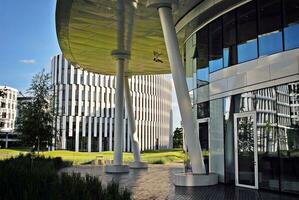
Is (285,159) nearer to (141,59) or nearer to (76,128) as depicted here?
(141,59)

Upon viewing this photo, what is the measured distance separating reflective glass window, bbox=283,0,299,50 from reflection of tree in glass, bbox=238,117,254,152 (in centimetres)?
308

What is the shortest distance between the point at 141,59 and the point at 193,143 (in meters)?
13.6

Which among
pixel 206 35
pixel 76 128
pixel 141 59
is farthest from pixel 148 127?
pixel 206 35

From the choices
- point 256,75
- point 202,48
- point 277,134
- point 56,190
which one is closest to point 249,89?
point 256,75

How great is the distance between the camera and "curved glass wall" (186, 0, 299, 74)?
12.2m

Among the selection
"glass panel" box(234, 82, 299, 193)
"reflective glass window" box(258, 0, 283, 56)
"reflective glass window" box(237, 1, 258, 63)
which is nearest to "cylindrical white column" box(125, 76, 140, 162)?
"reflective glass window" box(237, 1, 258, 63)

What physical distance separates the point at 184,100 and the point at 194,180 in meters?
3.03

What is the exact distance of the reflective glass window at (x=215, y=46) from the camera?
15.4 meters

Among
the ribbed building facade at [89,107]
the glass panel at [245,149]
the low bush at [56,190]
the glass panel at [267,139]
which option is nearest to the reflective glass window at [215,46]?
the glass panel at [245,149]

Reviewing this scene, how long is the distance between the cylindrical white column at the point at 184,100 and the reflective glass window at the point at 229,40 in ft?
6.66

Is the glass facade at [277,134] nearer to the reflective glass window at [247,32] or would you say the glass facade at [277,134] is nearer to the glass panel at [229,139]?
the glass panel at [229,139]

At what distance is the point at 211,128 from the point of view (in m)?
15.8

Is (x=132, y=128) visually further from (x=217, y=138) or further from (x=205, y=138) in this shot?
(x=217, y=138)

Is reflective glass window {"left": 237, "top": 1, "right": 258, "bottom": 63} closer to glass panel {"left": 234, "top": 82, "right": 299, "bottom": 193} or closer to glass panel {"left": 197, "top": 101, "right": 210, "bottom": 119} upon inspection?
glass panel {"left": 234, "top": 82, "right": 299, "bottom": 193}
